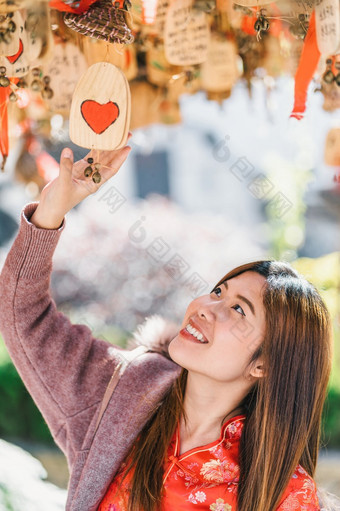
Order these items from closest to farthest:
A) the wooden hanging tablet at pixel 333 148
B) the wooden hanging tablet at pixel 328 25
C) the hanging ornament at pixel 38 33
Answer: the wooden hanging tablet at pixel 328 25 < the hanging ornament at pixel 38 33 < the wooden hanging tablet at pixel 333 148

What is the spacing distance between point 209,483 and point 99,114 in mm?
769

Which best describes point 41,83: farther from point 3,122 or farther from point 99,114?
point 99,114

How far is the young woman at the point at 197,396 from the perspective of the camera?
1.19 meters

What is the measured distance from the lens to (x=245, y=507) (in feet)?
3.95

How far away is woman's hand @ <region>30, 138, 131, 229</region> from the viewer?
107 cm

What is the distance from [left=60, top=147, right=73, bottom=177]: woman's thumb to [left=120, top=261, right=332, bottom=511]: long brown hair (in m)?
0.46

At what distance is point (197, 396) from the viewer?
128cm

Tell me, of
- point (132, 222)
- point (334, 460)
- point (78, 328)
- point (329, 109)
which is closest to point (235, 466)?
point (78, 328)

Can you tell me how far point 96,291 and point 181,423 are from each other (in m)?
2.08

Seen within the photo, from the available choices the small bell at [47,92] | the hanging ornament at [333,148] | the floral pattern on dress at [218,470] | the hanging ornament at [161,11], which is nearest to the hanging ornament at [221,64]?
the hanging ornament at [161,11]

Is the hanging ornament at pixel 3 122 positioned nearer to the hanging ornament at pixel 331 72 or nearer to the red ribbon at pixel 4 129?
the red ribbon at pixel 4 129

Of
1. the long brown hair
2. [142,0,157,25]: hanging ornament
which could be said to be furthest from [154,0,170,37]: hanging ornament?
the long brown hair

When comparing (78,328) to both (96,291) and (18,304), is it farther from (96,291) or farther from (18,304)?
(96,291)

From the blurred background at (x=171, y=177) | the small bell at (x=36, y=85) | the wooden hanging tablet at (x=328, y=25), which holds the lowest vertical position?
the blurred background at (x=171, y=177)
